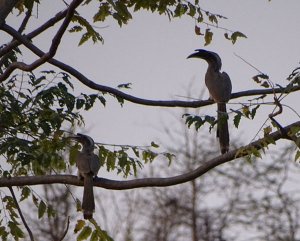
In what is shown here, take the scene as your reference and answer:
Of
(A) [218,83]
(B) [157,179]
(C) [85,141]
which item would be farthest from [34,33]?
(A) [218,83]

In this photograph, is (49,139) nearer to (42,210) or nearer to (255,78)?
(42,210)

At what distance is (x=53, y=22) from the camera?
8.19 meters

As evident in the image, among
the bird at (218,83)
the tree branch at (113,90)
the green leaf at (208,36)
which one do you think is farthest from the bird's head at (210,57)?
the tree branch at (113,90)

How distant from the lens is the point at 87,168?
8875 millimetres

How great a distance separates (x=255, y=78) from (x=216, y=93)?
2058 millimetres

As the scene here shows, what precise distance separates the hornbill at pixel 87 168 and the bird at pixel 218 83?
1400 millimetres

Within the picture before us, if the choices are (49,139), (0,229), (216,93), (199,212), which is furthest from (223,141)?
(199,212)

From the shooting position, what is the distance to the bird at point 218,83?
8.32 m

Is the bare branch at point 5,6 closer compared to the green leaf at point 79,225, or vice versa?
the bare branch at point 5,6

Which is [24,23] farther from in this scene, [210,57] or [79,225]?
[79,225]

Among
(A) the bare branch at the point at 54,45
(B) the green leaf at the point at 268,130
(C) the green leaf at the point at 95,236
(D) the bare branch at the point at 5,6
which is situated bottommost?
(C) the green leaf at the point at 95,236

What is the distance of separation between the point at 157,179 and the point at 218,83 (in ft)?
7.45

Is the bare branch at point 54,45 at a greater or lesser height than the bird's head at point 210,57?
lesser

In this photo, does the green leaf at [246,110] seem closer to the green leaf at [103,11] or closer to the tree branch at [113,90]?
the tree branch at [113,90]
